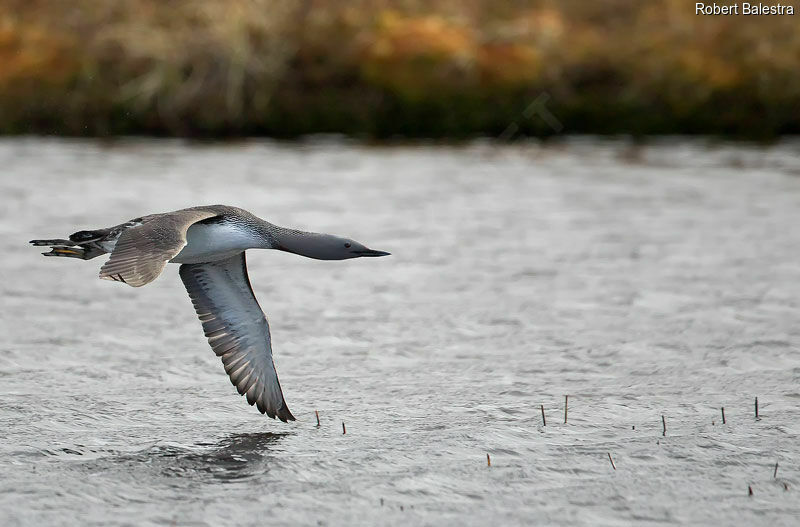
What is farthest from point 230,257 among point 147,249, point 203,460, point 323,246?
point 203,460

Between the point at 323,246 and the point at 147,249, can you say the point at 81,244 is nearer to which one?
the point at 147,249

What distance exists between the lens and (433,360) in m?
9.37

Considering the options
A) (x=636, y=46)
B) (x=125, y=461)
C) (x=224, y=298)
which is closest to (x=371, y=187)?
(x=636, y=46)

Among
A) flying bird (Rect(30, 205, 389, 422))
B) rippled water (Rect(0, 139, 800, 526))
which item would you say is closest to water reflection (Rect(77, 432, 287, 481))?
rippled water (Rect(0, 139, 800, 526))

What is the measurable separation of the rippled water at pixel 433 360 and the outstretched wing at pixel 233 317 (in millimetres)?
344

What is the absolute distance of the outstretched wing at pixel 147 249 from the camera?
6.38 metres

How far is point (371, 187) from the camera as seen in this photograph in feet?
57.0

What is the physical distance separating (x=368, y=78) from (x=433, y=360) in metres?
12.9

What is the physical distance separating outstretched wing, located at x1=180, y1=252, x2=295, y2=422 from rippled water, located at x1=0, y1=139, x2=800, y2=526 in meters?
0.34

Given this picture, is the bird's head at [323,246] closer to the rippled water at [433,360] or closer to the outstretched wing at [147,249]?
the outstretched wing at [147,249]

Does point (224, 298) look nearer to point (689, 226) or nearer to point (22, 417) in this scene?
point (22, 417)

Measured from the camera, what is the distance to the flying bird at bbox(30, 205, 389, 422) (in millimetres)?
7332

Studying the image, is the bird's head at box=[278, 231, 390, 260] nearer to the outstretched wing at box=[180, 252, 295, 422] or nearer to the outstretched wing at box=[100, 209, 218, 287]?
the outstretched wing at box=[180, 252, 295, 422]

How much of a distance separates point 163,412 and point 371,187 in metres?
9.74
